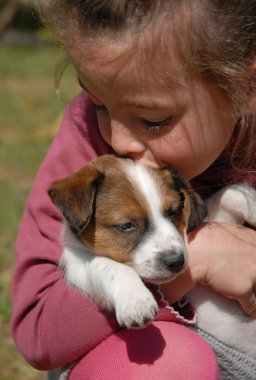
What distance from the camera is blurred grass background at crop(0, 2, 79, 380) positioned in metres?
5.05

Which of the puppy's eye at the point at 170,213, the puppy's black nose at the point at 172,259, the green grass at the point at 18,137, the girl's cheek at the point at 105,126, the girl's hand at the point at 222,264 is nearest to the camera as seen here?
the puppy's black nose at the point at 172,259

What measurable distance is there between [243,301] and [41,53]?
20.6 meters

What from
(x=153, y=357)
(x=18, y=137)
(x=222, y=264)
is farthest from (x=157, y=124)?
(x=18, y=137)

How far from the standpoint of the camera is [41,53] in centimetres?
2325

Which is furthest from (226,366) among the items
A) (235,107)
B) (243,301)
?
(235,107)

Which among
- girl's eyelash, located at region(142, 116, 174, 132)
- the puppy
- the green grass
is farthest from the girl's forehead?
the green grass

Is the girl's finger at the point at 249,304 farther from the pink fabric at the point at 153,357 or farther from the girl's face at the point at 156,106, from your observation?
the girl's face at the point at 156,106

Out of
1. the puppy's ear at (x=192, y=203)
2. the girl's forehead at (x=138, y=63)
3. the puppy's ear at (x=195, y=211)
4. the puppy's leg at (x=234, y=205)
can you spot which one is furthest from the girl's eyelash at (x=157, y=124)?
the puppy's leg at (x=234, y=205)

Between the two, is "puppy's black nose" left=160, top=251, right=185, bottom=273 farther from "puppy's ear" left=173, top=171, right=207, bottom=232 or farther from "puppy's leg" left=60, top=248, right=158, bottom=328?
"puppy's ear" left=173, top=171, right=207, bottom=232

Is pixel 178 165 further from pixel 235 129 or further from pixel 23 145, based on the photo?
pixel 23 145

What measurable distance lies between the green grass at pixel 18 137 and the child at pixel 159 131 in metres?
0.97

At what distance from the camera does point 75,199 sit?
3.34 m

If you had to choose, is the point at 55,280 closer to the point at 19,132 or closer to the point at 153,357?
the point at 153,357

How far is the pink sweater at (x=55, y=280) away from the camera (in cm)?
346
